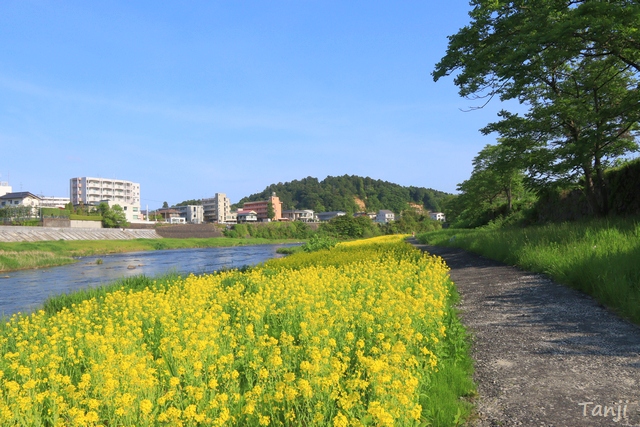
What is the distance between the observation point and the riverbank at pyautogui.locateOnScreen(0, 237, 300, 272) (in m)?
33.3

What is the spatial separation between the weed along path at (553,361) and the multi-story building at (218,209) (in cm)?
17035

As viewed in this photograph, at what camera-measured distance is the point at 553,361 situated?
5316mm

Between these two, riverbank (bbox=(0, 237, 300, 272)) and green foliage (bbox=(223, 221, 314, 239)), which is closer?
riverbank (bbox=(0, 237, 300, 272))

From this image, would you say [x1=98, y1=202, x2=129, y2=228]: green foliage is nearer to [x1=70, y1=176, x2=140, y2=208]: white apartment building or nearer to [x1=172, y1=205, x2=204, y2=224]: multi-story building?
[x1=70, y1=176, x2=140, y2=208]: white apartment building

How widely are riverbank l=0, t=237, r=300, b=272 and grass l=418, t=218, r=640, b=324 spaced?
3307cm

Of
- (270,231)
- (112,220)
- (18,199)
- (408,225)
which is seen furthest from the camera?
(18,199)

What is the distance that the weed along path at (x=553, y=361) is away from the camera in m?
4.06

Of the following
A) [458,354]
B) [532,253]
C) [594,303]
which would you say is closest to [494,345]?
[458,354]

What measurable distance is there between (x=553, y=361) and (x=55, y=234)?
230 feet

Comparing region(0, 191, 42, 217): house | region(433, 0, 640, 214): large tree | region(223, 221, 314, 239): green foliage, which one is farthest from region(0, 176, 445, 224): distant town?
region(433, 0, 640, 214): large tree

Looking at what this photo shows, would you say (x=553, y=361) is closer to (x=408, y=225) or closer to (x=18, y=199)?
(x=408, y=225)

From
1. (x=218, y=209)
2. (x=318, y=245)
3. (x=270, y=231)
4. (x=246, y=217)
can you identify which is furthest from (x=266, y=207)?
(x=318, y=245)

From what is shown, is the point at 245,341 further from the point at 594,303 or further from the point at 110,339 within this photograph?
the point at 594,303

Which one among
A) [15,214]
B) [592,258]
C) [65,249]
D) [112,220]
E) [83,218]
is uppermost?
[15,214]
